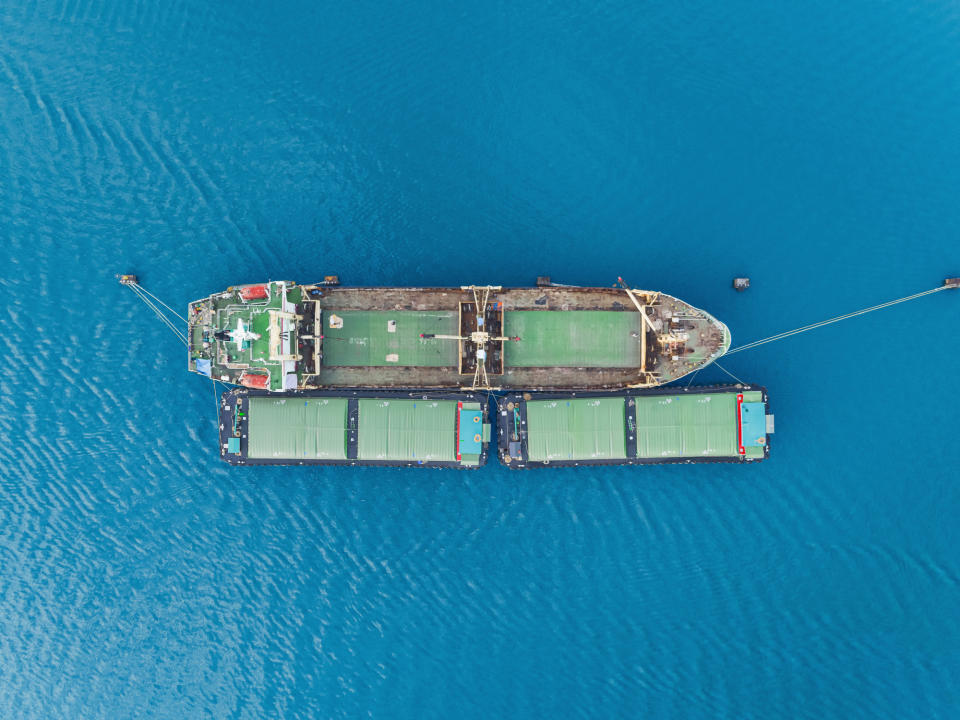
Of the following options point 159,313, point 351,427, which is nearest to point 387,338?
point 351,427

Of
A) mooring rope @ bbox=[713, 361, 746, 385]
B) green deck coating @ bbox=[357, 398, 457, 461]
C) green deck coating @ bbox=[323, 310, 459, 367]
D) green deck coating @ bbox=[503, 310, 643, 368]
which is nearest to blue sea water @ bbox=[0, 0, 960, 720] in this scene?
mooring rope @ bbox=[713, 361, 746, 385]

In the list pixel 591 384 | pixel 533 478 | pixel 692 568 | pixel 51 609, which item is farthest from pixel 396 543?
pixel 51 609

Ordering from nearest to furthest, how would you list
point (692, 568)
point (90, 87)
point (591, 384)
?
point (591, 384), point (692, 568), point (90, 87)

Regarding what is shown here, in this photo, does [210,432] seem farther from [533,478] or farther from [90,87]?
[90,87]

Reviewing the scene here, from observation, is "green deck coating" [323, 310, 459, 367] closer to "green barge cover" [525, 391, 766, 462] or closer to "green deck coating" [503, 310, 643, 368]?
"green deck coating" [503, 310, 643, 368]

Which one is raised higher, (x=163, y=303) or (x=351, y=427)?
(x=163, y=303)

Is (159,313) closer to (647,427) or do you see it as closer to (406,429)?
(406,429)
